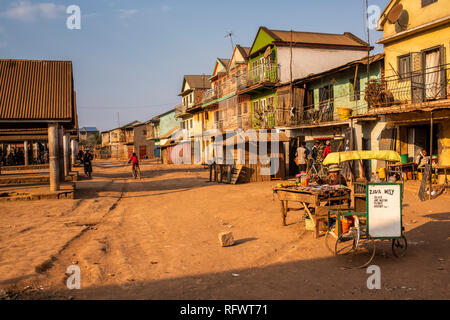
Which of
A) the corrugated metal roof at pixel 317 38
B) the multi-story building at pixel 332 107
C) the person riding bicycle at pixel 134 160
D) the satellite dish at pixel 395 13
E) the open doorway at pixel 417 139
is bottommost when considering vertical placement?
the person riding bicycle at pixel 134 160

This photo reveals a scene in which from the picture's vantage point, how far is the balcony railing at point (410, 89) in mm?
15941

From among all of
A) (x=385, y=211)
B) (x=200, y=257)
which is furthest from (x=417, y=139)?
(x=200, y=257)

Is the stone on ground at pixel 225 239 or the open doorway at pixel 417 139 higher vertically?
the open doorway at pixel 417 139

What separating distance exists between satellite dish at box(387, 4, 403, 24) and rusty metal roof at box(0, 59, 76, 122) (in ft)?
50.4

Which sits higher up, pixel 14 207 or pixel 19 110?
pixel 19 110

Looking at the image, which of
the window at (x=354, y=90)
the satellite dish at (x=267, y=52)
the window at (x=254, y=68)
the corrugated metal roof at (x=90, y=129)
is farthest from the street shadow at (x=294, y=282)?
the corrugated metal roof at (x=90, y=129)

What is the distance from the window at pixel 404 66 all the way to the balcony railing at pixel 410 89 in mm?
114

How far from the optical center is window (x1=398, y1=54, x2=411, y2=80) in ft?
57.4

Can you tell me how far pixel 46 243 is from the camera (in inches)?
332

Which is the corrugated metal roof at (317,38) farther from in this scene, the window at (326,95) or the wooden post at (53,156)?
the wooden post at (53,156)

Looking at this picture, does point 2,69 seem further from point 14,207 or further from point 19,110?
point 14,207

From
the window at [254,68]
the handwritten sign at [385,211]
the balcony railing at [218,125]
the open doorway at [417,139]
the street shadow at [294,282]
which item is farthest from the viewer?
the balcony railing at [218,125]
